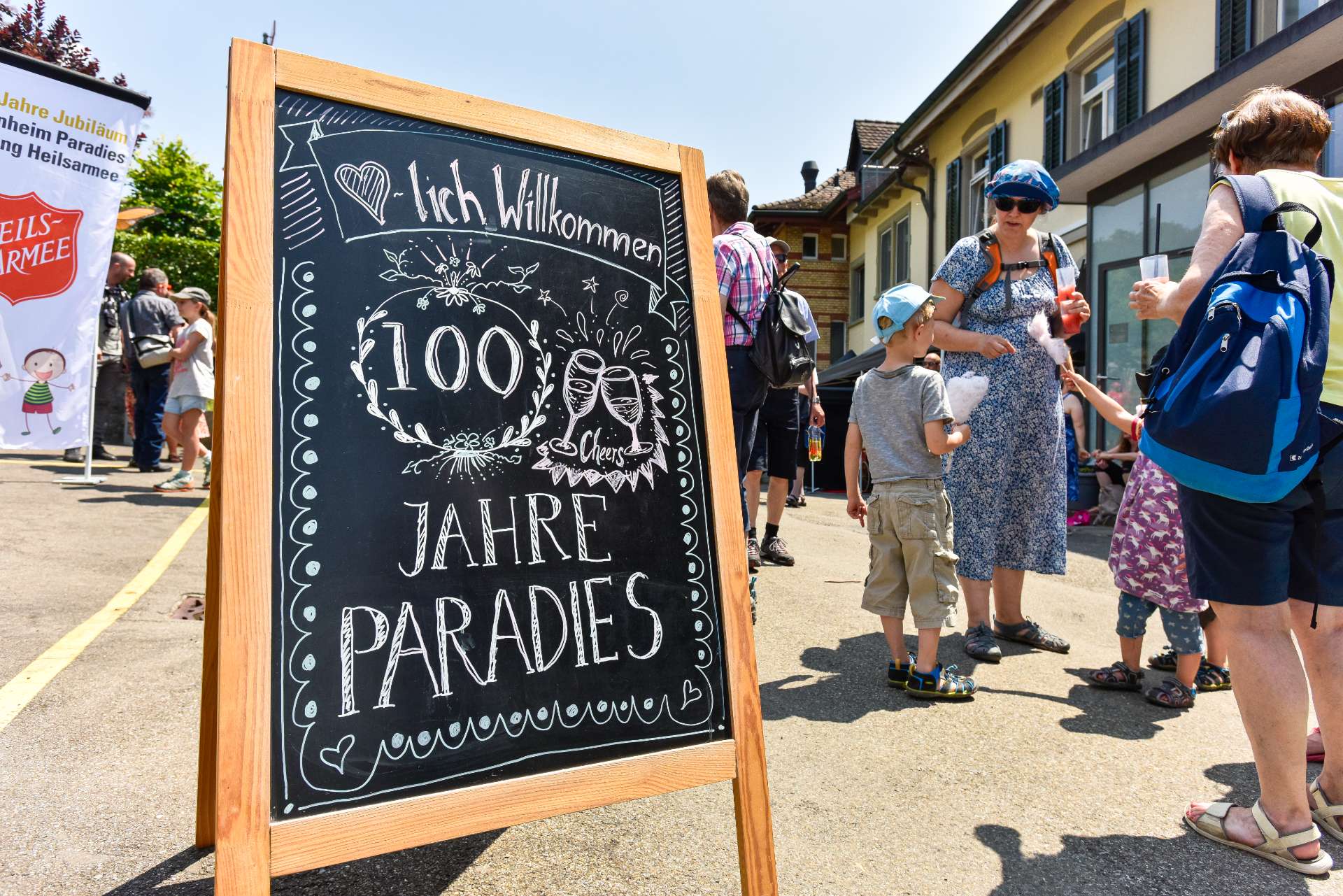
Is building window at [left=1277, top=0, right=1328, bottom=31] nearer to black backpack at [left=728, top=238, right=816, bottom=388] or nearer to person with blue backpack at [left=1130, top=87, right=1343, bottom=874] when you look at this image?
black backpack at [left=728, top=238, right=816, bottom=388]

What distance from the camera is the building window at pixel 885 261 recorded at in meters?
21.4

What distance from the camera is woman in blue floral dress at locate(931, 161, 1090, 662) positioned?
12.4 ft

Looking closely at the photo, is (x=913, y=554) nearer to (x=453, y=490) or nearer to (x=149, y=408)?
(x=453, y=490)

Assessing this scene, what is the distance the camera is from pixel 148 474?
934cm

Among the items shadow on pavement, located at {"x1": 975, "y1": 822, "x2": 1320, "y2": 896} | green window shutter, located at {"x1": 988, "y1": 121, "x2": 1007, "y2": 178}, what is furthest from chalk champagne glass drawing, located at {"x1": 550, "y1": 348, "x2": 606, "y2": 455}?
green window shutter, located at {"x1": 988, "y1": 121, "x2": 1007, "y2": 178}

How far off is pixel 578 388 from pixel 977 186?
16.1 m

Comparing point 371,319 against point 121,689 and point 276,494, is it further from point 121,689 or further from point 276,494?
point 121,689

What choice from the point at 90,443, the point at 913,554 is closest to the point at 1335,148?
the point at 913,554

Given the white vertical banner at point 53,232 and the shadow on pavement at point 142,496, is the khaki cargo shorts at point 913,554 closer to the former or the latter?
the shadow on pavement at point 142,496

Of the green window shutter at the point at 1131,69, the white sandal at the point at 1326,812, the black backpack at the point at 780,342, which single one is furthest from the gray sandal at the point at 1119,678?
the green window shutter at the point at 1131,69

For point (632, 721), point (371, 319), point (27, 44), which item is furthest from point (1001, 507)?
point (27, 44)

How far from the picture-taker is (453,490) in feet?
6.06

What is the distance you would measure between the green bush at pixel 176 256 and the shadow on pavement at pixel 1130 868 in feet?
104

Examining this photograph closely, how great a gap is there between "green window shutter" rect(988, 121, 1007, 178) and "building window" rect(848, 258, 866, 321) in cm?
903
